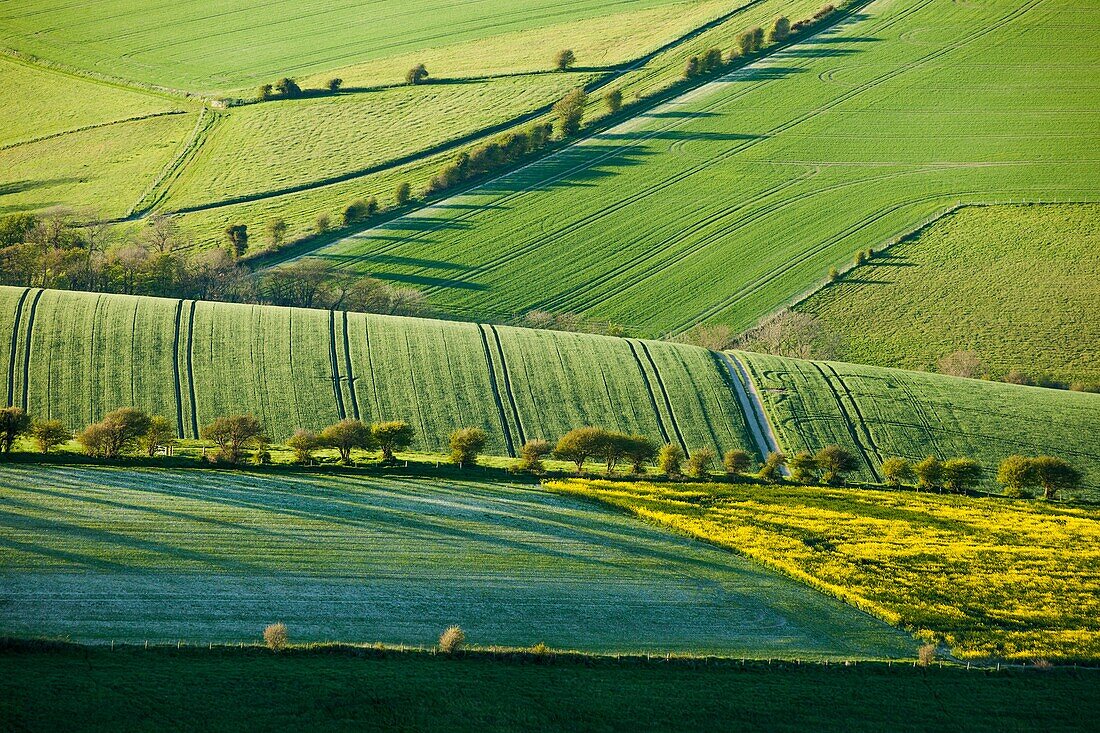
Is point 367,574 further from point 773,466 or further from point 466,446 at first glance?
point 773,466

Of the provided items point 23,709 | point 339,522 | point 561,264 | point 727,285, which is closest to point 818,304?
point 727,285

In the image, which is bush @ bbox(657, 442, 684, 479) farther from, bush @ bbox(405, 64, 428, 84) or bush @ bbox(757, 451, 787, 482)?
bush @ bbox(405, 64, 428, 84)

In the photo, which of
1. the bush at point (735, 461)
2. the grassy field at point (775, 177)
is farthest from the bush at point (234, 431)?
the grassy field at point (775, 177)

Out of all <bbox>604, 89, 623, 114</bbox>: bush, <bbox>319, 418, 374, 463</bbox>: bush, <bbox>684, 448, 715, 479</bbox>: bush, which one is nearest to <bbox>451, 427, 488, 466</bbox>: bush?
<bbox>319, 418, 374, 463</bbox>: bush

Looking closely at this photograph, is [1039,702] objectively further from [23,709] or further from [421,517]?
[23,709]

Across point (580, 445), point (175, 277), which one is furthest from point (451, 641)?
point (175, 277)

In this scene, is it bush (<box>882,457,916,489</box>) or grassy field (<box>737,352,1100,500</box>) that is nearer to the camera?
bush (<box>882,457,916,489</box>)
